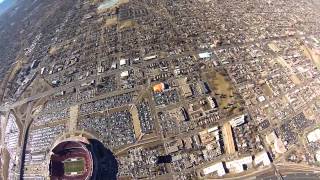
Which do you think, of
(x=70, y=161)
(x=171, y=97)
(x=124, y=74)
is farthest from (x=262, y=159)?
(x=124, y=74)

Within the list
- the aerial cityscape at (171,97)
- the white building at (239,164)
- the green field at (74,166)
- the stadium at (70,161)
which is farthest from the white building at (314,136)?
the green field at (74,166)

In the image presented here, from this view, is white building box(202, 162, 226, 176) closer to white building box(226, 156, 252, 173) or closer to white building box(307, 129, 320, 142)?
white building box(226, 156, 252, 173)

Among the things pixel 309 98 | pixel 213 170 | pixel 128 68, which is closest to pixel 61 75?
pixel 128 68

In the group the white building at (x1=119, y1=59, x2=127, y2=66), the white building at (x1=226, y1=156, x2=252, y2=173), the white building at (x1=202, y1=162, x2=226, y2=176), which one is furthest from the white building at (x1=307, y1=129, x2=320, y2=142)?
the white building at (x1=119, y1=59, x2=127, y2=66)

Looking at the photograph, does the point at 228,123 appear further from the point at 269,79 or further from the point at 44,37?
the point at 44,37

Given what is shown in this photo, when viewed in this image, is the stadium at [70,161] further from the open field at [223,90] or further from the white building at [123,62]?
the open field at [223,90]
